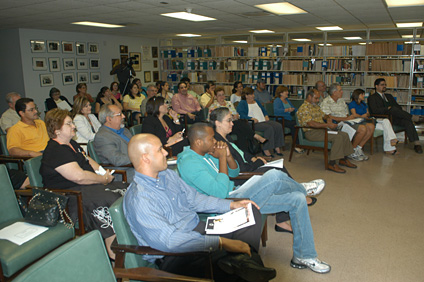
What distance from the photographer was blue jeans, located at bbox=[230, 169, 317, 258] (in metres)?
2.58

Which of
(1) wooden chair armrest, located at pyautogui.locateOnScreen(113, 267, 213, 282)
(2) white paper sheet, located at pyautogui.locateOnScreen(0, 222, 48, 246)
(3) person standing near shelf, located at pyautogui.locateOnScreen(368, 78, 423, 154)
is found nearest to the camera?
(1) wooden chair armrest, located at pyautogui.locateOnScreen(113, 267, 213, 282)

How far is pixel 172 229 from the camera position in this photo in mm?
1826

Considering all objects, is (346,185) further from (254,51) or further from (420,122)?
(254,51)

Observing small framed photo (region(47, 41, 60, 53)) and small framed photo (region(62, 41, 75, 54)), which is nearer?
small framed photo (region(47, 41, 60, 53))

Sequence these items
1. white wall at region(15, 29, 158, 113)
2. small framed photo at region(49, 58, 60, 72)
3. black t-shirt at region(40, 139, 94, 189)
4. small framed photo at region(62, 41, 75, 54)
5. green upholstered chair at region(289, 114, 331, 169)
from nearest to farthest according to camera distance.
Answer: black t-shirt at region(40, 139, 94, 189) < green upholstered chair at region(289, 114, 331, 169) < white wall at region(15, 29, 158, 113) < small framed photo at region(49, 58, 60, 72) < small framed photo at region(62, 41, 75, 54)

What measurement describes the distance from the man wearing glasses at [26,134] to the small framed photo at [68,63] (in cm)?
613

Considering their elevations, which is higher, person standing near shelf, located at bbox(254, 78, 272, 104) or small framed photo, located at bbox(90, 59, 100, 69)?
small framed photo, located at bbox(90, 59, 100, 69)

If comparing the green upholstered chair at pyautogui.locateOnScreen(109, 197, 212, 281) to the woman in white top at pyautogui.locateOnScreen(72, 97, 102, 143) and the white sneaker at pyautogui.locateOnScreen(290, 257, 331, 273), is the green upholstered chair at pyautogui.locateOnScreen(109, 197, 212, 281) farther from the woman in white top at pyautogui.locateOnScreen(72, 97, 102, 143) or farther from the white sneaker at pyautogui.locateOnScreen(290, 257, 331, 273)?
the woman in white top at pyautogui.locateOnScreen(72, 97, 102, 143)

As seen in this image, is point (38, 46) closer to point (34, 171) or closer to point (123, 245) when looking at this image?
point (34, 171)

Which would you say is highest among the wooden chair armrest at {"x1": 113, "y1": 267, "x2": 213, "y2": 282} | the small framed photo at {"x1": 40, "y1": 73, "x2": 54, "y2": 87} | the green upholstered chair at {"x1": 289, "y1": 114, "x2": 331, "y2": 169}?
the small framed photo at {"x1": 40, "y1": 73, "x2": 54, "y2": 87}

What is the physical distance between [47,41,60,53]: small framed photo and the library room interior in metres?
0.03

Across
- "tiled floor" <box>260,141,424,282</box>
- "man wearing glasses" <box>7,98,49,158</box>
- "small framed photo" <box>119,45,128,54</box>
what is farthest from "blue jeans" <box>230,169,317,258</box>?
"small framed photo" <box>119,45,128,54</box>

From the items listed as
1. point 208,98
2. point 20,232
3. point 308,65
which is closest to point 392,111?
point 308,65

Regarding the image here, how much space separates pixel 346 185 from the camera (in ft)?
15.1
